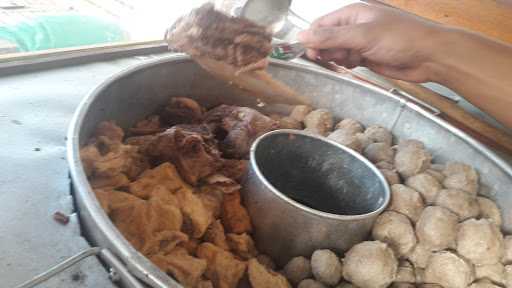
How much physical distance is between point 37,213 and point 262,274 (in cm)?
53

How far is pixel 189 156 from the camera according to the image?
1211 mm

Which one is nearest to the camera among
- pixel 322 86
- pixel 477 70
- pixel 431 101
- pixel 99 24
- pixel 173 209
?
pixel 173 209

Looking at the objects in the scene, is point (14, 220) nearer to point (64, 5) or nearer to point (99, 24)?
point (99, 24)

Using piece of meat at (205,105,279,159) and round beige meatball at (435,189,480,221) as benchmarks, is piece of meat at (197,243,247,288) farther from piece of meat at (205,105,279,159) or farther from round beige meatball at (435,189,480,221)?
round beige meatball at (435,189,480,221)

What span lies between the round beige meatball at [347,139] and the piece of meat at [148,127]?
1.98ft

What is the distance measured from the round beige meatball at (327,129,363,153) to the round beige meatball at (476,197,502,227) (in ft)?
1.34

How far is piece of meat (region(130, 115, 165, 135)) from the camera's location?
140 centimetres

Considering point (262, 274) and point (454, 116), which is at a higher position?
point (454, 116)

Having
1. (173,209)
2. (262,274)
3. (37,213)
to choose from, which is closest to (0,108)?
(37,213)

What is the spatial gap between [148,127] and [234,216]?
0.44 m

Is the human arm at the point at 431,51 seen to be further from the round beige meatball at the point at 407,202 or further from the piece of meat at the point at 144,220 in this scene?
the piece of meat at the point at 144,220

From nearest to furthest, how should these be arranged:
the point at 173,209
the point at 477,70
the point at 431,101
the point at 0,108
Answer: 1. the point at 173,209
2. the point at 0,108
3. the point at 477,70
4. the point at 431,101

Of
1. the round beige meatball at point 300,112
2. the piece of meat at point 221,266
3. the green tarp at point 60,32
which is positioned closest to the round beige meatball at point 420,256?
the piece of meat at point 221,266

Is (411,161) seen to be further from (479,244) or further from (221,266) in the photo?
(221,266)
